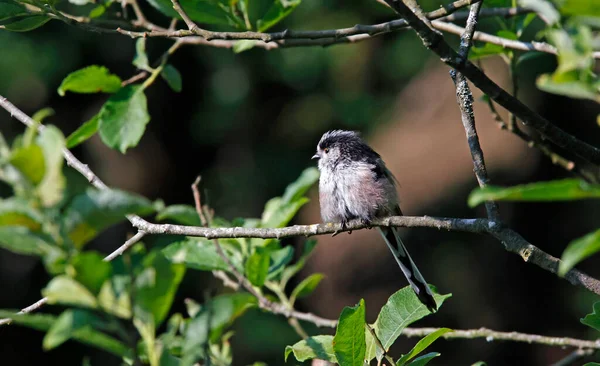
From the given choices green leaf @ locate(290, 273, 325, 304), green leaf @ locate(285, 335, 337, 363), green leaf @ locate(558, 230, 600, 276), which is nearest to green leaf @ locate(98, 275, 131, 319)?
green leaf @ locate(558, 230, 600, 276)

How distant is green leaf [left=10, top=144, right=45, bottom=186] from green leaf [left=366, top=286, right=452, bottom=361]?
5.10ft

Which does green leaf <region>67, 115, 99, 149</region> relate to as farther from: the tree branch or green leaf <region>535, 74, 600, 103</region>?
green leaf <region>535, 74, 600, 103</region>

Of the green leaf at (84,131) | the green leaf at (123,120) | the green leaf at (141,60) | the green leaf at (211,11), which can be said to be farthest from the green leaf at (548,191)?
the green leaf at (141,60)

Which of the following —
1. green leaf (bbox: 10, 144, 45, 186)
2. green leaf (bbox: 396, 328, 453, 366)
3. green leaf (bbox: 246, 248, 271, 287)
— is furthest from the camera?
green leaf (bbox: 246, 248, 271, 287)

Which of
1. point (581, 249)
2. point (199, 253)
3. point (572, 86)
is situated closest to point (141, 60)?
point (199, 253)

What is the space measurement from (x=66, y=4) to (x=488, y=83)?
7598 mm

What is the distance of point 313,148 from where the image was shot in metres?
10.3

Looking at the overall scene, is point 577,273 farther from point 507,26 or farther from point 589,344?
point 507,26

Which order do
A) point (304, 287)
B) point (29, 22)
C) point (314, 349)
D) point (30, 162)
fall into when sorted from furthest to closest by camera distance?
point (304, 287)
point (29, 22)
point (314, 349)
point (30, 162)

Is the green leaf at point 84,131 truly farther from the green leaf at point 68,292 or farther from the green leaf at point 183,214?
the green leaf at point 68,292

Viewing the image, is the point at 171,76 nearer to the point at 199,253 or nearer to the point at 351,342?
the point at 199,253

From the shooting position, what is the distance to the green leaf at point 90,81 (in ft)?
10.3

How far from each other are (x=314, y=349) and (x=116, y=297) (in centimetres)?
117

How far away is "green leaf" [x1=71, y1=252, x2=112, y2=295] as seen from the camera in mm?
1446
